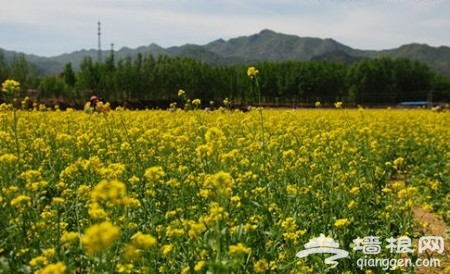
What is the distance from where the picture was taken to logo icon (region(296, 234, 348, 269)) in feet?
13.8

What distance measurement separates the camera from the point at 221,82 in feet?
192

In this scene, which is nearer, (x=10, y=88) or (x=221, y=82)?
(x=10, y=88)

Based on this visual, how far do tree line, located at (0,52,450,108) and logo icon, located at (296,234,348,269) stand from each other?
2483 cm

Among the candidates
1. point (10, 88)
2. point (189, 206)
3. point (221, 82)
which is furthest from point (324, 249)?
point (221, 82)

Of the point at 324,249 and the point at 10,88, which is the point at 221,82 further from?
the point at 324,249

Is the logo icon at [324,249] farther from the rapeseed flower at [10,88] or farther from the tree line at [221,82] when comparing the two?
the tree line at [221,82]

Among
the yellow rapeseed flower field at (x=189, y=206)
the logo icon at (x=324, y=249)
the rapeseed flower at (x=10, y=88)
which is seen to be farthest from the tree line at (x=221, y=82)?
the logo icon at (x=324, y=249)

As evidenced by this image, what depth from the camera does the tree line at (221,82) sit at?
50.8m

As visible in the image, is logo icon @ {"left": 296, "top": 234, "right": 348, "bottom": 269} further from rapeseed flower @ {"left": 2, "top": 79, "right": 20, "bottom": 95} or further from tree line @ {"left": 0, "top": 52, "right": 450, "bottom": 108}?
tree line @ {"left": 0, "top": 52, "right": 450, "bottom": 108}

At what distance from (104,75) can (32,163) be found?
149 ft

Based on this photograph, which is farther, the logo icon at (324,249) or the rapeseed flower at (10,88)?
the rapeseed flower at (10,88)

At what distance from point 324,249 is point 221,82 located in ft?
180

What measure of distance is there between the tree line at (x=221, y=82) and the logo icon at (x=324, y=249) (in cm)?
2483

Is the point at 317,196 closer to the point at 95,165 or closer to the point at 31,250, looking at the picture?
the point at 95,165
